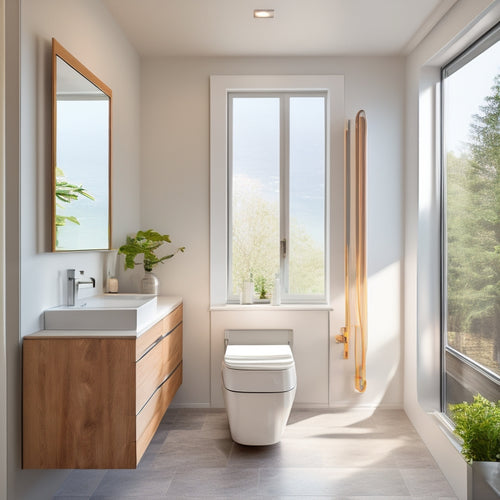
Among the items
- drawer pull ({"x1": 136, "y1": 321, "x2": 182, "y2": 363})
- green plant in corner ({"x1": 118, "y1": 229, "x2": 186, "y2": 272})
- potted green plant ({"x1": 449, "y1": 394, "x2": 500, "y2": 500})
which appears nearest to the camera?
potted green plant ({"x1": 449, "y1": 394, "x2": 500, "y2": 500})

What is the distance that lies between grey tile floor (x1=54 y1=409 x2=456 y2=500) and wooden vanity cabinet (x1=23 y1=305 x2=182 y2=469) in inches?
18.2

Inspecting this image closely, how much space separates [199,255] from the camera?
3.82 m

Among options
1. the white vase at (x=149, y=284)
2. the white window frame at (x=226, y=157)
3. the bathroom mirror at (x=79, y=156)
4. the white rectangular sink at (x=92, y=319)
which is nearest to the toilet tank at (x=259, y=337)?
the white window frame at (x=226, y=157)

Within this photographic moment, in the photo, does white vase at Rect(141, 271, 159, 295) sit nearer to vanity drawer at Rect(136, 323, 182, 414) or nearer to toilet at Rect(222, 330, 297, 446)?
vanity drawer at Rect(136, 323, 182, 414)

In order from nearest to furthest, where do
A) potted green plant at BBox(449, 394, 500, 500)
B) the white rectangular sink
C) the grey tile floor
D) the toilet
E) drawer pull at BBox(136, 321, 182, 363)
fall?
potted green plant at BBox(449, 394, 500, 500) < the white rectangular sink < drawer pull at BBox(136, 321, 182, 363) < the grey tile floor < the toilet

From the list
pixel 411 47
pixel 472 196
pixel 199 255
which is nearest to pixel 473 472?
pixel 472 196

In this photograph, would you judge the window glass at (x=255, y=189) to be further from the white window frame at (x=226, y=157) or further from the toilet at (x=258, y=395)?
the toilet at (x=258, y=395)

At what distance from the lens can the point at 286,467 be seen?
2840mm

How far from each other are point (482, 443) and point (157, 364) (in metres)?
1.57

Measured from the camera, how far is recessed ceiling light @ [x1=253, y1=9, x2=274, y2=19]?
3.02 metres

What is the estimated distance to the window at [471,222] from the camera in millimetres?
2488

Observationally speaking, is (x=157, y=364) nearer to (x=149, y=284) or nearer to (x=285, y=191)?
(x=149, y=284)

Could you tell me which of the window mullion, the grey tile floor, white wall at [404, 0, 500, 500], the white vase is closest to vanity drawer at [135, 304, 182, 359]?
the white vase

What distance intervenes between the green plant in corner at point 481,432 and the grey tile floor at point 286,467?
23.5 inches
